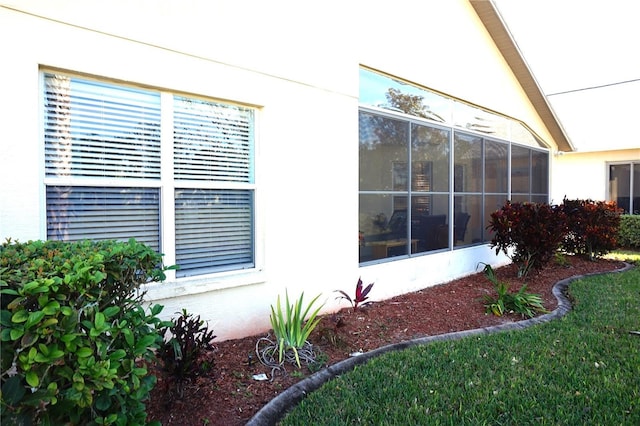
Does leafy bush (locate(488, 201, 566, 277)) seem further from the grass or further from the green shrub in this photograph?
the green shrub

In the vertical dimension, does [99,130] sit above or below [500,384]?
above

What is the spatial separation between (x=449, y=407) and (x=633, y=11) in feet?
50.0

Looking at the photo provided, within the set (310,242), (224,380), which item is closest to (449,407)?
(224,380)

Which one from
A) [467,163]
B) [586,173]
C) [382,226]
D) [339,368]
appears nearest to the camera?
[339,368]

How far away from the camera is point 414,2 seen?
7277 mm

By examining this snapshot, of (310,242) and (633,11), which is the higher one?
(633,11)

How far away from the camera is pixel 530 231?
25.7 ft

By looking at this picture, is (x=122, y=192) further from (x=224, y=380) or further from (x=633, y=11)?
(x=633, y=11)

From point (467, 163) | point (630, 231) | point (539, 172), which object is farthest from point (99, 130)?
point (630, 231)

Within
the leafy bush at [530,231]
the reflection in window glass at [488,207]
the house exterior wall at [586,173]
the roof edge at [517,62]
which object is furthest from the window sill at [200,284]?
the house exterior wall at [586,173]

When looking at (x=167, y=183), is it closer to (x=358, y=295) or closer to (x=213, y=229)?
(x=213, y=229)

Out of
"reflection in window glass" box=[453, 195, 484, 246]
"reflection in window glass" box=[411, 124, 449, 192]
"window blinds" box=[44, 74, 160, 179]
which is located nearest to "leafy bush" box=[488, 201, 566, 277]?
"reflection in window glass" box=[453, 195, 484, 246]

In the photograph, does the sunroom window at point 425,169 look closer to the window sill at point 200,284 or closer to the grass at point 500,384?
the window sill at point 200,284

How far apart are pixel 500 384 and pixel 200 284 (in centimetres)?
301
